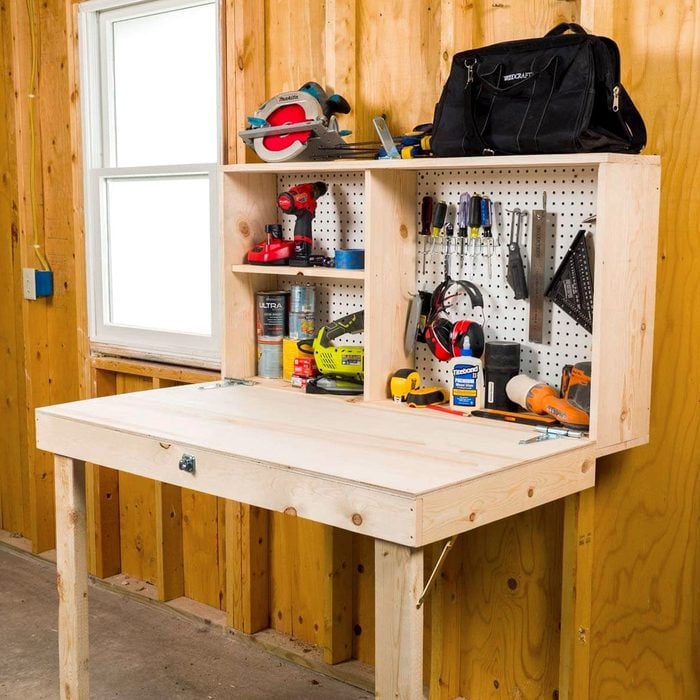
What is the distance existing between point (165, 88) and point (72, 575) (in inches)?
62.5

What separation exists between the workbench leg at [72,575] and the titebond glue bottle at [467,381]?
2.96ft

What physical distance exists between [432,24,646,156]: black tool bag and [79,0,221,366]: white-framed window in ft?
3.36

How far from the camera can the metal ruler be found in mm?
2301

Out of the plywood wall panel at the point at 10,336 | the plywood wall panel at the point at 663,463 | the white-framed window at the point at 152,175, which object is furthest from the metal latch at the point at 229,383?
the plywood wall panel at the point at 10,336

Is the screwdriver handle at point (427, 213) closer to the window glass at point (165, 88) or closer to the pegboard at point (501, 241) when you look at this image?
the pegboard at point (501, 241)

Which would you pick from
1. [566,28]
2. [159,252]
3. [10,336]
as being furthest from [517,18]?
[10,336]

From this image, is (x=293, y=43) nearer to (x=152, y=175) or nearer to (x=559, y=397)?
(x=152, y=175)

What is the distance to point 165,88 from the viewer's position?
128 inches

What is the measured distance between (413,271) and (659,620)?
0.99 meters

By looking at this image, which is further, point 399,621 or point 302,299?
point 302,299

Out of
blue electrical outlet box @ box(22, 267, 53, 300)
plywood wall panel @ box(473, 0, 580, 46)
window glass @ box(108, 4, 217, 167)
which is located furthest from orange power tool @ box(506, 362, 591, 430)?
blue electrical outlet box @ box(22, 267, 53, 300)

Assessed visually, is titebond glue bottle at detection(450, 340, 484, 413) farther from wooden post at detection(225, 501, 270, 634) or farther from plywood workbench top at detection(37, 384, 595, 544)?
wooden post at detection(225, 501, 270, 634)

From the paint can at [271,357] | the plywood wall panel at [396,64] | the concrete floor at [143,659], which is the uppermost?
the plywood wall panel at [396,64]

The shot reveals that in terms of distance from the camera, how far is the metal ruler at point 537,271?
7.55ft
